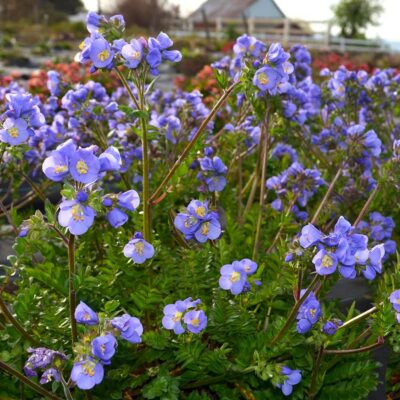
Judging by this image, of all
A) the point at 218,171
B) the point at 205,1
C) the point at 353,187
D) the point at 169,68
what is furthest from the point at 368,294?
the point at 205,1

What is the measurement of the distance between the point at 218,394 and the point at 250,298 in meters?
0.34

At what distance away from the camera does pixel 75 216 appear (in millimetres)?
1480

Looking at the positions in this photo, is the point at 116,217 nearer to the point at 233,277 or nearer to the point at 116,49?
the point at 233,277

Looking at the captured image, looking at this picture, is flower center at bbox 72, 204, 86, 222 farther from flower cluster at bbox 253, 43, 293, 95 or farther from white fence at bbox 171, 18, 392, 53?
white fence at bbox 171, 18, 392, 53

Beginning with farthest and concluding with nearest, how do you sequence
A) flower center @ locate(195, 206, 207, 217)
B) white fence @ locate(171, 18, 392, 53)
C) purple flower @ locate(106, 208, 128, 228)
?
white fence @ locate(171, 18, 392, 53)
flower center @ locate(195, 206, 207, 217)
purple flower @ locate(106, 208, 128, 228)

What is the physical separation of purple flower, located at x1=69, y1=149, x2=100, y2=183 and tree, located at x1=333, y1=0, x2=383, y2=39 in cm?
5698

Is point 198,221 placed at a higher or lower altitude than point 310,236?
lower

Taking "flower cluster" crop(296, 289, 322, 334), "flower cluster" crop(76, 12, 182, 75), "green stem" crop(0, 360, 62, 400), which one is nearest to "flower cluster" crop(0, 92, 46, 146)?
"flower cluster" crop(76, 12, 182, 75)

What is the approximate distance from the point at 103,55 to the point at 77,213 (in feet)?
2.36

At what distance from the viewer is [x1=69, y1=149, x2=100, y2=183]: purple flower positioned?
1476 mm

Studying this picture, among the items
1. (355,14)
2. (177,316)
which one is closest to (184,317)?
(177,316)

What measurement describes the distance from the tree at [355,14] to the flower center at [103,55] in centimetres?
5641

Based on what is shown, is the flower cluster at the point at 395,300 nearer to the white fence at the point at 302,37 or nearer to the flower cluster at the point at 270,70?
the flower cluster at the point at 270,70

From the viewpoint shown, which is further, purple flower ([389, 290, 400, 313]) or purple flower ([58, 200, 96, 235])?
purple flower ([389, 290, 400, 313])
